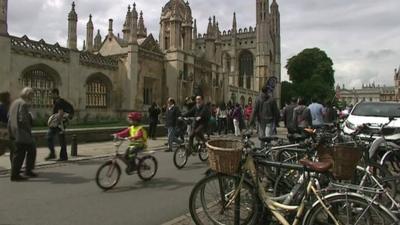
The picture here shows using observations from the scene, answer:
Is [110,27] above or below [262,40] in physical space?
below

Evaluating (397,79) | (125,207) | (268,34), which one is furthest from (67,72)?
(397,79)

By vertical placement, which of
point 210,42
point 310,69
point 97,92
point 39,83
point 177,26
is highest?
point 310,69

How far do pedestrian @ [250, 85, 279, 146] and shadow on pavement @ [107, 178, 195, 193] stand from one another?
2594mm

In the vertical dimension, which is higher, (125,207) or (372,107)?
(372,107)

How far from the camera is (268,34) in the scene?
73812 millimetres

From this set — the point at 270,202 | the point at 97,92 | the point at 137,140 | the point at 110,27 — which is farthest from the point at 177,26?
the point at 270,202

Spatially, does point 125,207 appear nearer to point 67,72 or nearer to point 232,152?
point 232,152

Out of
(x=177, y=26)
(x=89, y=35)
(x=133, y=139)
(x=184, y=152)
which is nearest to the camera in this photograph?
(x=133, y=139)

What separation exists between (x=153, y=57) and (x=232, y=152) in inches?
1085

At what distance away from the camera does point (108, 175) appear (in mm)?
7758

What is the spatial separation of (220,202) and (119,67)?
25.0 metres

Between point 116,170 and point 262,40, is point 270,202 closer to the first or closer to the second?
point 116,170

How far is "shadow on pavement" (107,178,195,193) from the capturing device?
7.77 meters

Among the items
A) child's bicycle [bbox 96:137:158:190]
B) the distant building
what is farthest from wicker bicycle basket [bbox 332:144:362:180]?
the distant building
